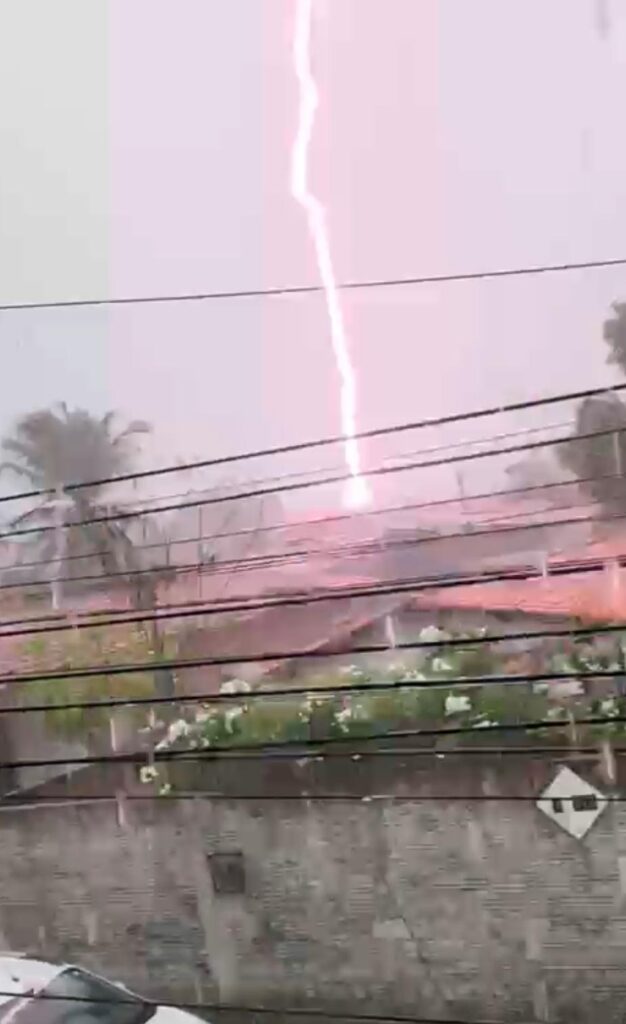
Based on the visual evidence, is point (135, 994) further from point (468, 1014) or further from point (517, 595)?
point (517, 595)

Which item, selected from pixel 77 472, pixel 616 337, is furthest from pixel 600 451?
pixel 77 472

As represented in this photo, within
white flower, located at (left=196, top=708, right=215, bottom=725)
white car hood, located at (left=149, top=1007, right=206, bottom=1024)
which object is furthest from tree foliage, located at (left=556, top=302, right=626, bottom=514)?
white car hood, located at (left=149, top=1007, right=206, bottom=1024)

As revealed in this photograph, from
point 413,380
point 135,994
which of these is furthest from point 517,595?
point 135,994

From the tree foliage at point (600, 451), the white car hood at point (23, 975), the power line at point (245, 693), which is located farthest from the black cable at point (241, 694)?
the white car hood at point (23, 975)

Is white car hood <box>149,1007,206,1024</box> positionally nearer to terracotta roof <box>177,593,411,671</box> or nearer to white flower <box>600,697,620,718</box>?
terracotta roof <box>177,593,411,671</box>

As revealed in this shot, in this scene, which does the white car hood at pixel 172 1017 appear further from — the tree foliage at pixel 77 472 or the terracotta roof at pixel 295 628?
the tree foliage at pixel 77 472

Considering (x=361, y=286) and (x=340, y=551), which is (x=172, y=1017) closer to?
(x=340, y=551)
